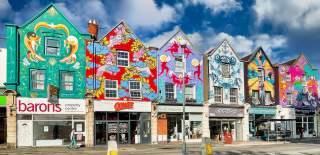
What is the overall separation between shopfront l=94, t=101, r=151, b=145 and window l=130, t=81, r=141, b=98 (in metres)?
0.70

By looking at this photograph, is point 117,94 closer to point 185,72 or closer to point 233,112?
point 185,72

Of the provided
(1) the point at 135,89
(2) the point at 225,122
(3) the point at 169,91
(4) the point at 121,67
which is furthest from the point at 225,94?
(4) the point at 121,67

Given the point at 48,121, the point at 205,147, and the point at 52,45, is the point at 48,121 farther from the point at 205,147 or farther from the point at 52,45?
the point at 205,147

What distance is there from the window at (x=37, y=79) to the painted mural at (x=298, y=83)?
28140 mm

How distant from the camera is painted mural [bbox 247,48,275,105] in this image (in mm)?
48344

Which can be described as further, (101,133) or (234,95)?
(234,95)

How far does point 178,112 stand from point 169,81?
3097mm

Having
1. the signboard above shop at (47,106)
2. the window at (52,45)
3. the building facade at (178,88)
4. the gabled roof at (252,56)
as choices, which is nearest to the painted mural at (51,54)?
the window at (52,45)

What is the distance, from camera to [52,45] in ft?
119

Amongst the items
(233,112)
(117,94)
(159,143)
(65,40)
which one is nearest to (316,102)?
(233,112)

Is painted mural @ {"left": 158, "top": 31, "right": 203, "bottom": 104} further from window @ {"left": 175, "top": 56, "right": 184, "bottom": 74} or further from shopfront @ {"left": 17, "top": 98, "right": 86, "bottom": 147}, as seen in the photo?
shopfront @ {"left": 17, "top": 98, "right": 86, "bottom": 147}

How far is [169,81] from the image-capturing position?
41.9 metres

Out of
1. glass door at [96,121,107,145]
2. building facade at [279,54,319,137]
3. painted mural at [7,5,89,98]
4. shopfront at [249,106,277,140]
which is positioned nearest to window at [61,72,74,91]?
painted mural at [7,5,89,98]

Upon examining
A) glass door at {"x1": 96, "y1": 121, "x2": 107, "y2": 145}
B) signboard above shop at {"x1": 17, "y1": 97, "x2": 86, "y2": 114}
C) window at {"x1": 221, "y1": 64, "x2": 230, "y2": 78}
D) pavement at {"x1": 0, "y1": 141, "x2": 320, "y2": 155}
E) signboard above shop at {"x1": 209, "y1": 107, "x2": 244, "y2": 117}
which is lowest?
pavement at {"x1": 0, "y1": 141, "x2": 320, "y2": 155}
